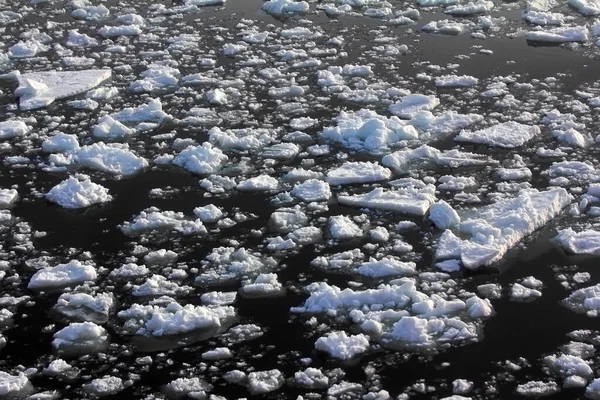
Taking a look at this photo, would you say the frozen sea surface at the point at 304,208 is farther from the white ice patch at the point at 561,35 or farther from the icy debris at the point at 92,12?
the icy debris at the point at 92,12

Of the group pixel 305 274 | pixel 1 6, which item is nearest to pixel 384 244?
pixel 305 274

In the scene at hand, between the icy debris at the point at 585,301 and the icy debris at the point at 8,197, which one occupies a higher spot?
the icy debris at the point at 585,301

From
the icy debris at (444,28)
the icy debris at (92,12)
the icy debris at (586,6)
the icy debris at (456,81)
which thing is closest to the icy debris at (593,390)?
the icy debris at (456,81)

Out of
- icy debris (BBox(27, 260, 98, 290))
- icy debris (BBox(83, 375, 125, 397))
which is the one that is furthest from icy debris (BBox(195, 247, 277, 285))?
icy debris (BBox(83, 375, 125, 397))

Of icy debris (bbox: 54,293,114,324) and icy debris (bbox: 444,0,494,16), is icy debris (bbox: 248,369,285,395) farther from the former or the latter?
icy debris (bbox: 444,0,494,16)

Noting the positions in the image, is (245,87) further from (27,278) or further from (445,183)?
(27,278)

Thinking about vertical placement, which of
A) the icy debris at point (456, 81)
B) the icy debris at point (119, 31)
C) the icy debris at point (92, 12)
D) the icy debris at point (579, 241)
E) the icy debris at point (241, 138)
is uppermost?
the icy debris at point (579, 241)
